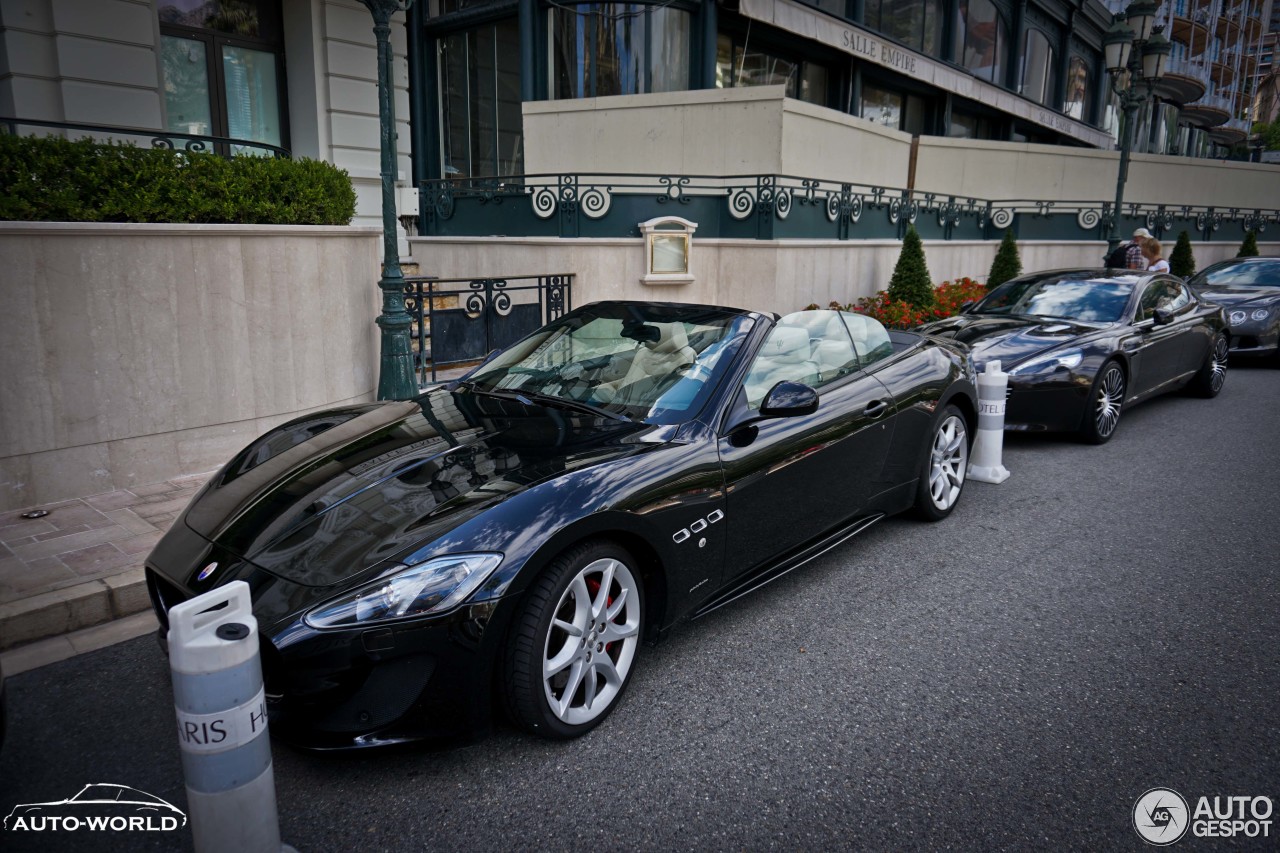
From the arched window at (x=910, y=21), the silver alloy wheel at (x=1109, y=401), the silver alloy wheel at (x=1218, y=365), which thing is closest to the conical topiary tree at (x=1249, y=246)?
the arched window at (x=910, y=21)

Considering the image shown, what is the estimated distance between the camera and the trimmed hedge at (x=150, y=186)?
17.5ft

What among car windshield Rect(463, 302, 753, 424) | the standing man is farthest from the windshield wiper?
the standing man

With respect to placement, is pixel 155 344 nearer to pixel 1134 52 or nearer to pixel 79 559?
pixel 79 559

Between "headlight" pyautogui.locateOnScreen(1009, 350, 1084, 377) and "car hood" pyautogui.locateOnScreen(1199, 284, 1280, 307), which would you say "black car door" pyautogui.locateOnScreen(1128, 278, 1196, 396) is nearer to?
"headlight" pyautogui.locateOnScreen(1009, 350, 1084, 377)

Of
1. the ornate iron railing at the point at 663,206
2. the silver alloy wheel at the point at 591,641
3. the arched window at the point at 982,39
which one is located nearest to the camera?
the silver alloy wheel at the point at 591,641

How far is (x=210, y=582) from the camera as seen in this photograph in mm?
2893

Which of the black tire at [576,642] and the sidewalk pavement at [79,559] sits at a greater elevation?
the black tire at [576,642]

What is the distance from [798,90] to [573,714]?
16602mm

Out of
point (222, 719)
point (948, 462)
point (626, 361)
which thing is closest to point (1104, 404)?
point (948, 462)

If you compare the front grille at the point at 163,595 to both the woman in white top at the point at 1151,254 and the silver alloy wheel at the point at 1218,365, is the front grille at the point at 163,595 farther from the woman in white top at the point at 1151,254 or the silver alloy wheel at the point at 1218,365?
the woman in white top at the point at 1151,254

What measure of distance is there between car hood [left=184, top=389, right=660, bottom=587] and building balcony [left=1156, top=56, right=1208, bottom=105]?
126ft

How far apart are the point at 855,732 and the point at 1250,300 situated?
12724 millimetres

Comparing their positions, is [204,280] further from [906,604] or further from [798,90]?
[798,90]

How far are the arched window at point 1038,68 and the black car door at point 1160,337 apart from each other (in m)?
19.2
